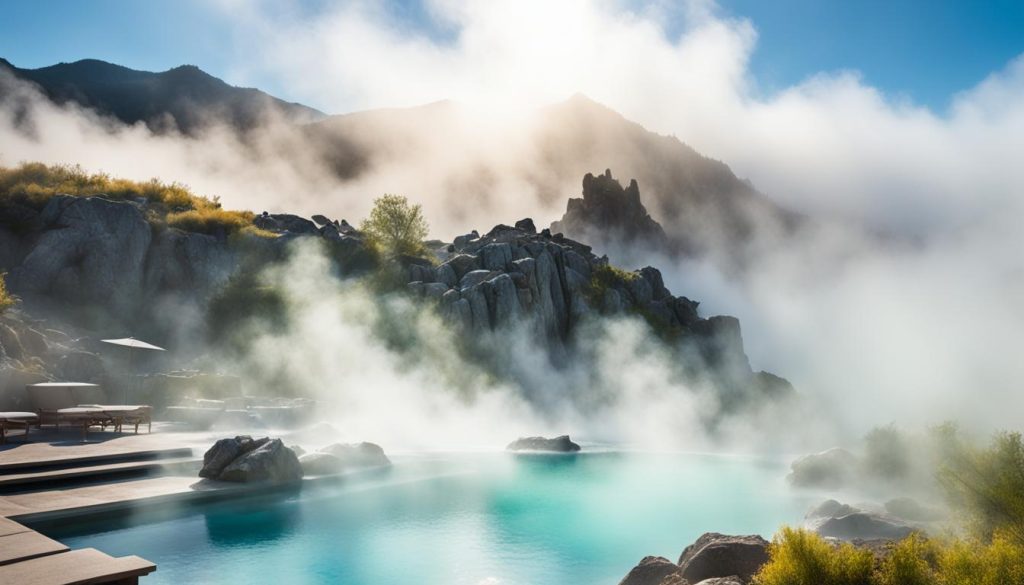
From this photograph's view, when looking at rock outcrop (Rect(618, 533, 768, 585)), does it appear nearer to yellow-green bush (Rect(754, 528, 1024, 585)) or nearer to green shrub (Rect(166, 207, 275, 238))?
yellow-green bush (Rect(754, 528, 1024, 585))

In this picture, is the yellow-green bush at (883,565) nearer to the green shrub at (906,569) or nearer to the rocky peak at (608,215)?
the green shrub at (906,569)

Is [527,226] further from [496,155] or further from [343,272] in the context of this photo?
[496,155]

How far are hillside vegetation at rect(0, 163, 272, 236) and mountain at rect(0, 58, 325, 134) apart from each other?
310 feet

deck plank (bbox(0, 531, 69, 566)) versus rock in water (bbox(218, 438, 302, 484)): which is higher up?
deck plank (bbox(0, 531, 69, 566))

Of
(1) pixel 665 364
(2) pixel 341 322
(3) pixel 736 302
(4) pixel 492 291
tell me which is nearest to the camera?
(2) pixel 341 322

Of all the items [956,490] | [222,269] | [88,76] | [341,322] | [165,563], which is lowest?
[165,563]

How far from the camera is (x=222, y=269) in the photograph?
165ft

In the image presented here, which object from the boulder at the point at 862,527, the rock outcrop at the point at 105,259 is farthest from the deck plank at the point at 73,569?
the rock outcrop at the point at 105,259

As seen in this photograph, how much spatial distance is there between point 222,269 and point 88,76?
130m

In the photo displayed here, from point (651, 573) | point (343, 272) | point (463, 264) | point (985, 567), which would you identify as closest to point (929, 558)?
point (985, 567)

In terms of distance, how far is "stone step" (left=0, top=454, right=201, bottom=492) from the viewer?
45.6ft

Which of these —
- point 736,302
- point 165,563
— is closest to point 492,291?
point 165,563

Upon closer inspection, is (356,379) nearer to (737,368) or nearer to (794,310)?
(737,368)

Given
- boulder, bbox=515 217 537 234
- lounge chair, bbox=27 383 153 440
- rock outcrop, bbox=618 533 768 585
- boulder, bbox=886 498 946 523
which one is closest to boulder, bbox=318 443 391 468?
lounge chair, bbox=27 383 153 440
